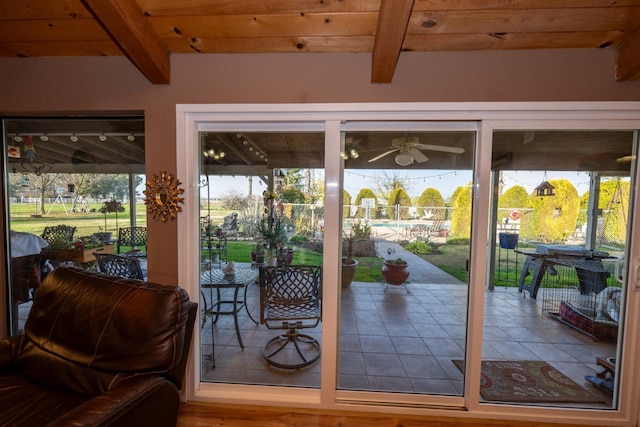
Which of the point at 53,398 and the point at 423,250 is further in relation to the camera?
the point at 423,250

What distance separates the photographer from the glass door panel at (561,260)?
5.56ft

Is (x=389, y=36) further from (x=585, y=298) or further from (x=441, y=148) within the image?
(x=585, y=298)

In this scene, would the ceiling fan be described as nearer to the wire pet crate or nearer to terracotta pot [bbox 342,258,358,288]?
terracotta pot [bbox 342,258,358,288]

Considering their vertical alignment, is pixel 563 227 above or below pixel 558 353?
above

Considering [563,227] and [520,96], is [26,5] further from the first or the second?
[563,227]

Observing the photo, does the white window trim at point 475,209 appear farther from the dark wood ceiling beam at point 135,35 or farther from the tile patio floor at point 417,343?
the dark wood ceiling beam at point 135,35

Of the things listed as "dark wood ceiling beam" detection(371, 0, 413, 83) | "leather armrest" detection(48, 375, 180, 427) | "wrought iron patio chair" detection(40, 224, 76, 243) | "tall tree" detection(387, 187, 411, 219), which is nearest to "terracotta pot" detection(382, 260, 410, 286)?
"tall tree" detection(387, 187, 411, 219)

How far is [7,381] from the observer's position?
130 centimetres

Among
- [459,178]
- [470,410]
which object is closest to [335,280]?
[459,178]

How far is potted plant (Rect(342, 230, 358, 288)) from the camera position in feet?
6.06

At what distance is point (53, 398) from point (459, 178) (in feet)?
8.64

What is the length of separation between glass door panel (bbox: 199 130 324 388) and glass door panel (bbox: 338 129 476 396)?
0.89 feet

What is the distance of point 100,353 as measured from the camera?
126cm

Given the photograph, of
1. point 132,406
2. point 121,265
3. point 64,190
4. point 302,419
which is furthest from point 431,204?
point 64,190
